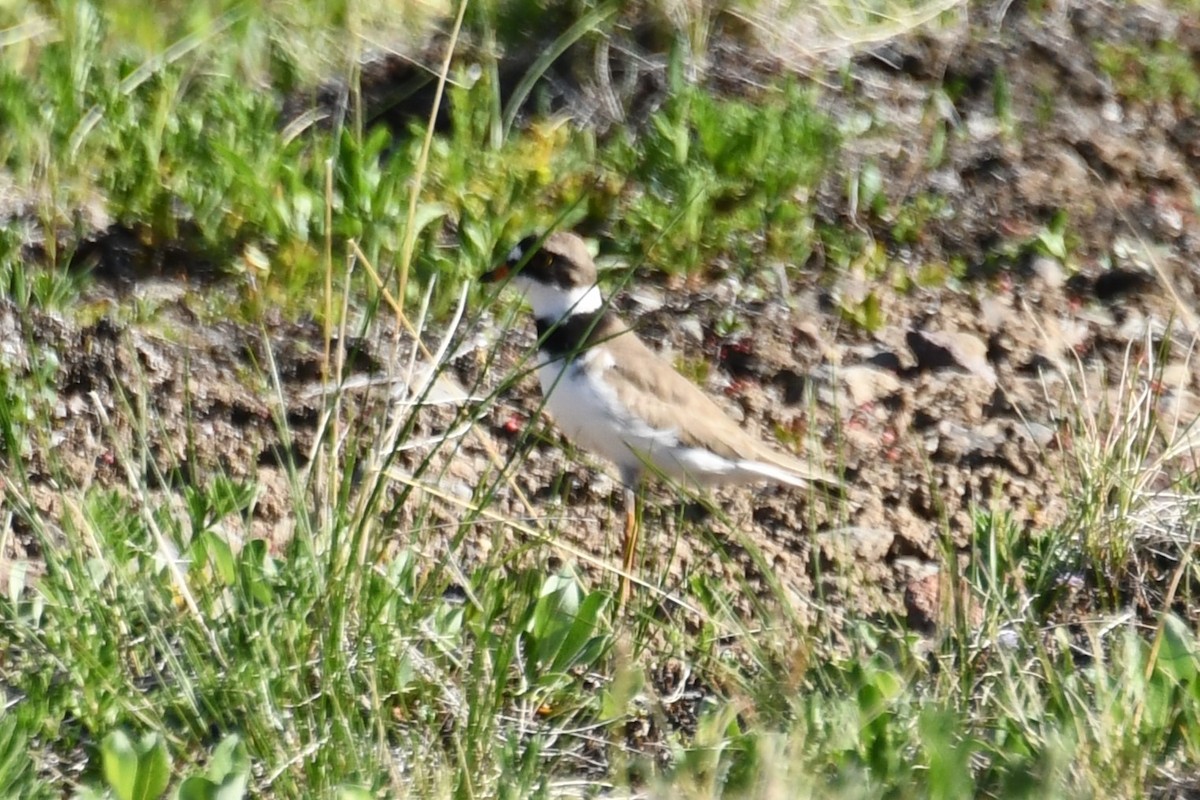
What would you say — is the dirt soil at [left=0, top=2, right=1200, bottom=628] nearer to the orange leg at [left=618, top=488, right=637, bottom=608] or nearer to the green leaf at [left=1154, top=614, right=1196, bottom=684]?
the orange leg at [left=618, top=488, right=637, bottom=608]

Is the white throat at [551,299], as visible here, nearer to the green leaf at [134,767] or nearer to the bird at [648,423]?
the bird at [648,423]

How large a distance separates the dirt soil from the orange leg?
0.05 meters

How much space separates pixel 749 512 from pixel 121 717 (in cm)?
200

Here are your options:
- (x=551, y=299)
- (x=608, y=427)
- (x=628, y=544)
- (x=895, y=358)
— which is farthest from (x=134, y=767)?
(x=895, y=358)

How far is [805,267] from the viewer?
5594mm

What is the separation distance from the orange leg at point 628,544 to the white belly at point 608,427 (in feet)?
0.32

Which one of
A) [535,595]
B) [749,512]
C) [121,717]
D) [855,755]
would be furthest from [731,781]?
[749,512]

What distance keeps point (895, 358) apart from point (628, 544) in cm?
132

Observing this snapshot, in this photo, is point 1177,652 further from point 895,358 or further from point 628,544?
point 895,358

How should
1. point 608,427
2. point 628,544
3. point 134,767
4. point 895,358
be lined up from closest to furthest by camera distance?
point 134,767 < point 628,544 < point 608,427 < point 895,358

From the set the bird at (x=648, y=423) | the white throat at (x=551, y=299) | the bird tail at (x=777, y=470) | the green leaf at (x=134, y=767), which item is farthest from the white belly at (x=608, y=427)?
the green leaf at (x=134, y=767)

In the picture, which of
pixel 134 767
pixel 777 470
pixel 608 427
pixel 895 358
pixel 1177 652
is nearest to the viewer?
pixel 134 767

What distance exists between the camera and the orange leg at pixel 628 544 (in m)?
3.84

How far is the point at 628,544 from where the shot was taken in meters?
4.30
